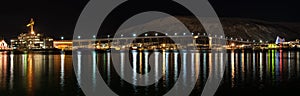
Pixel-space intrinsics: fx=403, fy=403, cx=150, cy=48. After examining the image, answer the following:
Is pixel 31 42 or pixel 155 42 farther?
pixel 31 42

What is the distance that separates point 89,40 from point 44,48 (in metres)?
25.2

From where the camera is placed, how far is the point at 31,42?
124 metres

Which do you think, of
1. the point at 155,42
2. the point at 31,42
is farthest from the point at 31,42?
the point at 155,42

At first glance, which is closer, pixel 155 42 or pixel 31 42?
pixel 155 42

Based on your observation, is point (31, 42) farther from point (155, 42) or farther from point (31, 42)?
point (155, 42)

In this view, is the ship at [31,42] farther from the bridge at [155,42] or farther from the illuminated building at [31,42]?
the bridge at [155,42]

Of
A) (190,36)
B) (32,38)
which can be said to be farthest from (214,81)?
(32,38)

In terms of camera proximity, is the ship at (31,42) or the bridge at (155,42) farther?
the ship at (31,42)

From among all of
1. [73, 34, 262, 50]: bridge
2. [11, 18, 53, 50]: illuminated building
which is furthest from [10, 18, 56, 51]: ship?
[73, 34, 262, 50]: bridge

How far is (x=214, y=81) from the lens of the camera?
1653 centimetres

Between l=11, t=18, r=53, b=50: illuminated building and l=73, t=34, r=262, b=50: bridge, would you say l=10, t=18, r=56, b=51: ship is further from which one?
l=73, t=34, r=262, b=50: bridge

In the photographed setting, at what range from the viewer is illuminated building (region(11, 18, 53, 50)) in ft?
395

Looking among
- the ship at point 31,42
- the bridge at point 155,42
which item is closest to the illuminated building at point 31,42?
the ship at point 31,42

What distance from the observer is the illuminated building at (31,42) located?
395 feet
